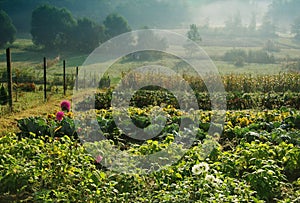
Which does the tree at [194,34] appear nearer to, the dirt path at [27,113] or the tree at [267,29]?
the tree at [267,29]

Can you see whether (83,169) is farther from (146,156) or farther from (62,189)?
(146,156)

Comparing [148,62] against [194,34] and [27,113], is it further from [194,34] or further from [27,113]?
[27,113]

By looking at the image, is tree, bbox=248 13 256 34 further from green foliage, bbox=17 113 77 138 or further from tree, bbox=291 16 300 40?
green foliage, bbox=17 113 77 138

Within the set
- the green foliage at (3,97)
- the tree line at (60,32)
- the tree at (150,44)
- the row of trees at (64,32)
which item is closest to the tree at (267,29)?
the tree at (150,44)

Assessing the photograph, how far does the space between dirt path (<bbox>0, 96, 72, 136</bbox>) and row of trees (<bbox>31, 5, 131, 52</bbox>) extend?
3199 centimetres

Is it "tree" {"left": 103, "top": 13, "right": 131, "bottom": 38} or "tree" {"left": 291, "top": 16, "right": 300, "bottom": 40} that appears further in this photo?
"tree" {"left": 291, "top": 16, "right": 300, "bottom": 40}

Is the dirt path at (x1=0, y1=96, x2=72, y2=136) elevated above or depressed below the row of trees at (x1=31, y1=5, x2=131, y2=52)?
below

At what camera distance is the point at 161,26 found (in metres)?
75.1

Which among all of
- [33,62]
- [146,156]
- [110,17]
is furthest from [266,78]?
[110,17]

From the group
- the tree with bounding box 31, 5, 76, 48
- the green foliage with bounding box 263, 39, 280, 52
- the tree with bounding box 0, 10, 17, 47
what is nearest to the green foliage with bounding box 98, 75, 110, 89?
the tree with bounding box 31, 5, 76, 48

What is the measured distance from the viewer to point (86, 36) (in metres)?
46.4

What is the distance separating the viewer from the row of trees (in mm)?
45531

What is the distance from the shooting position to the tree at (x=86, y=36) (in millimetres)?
45688

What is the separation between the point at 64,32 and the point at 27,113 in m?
37.3
